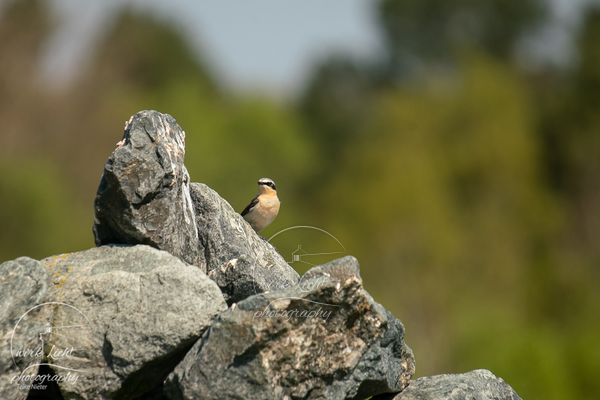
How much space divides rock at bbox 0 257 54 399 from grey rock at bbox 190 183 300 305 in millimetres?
2134

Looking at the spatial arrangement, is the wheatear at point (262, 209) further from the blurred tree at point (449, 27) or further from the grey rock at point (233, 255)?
the blurred tree at point (449, 27)

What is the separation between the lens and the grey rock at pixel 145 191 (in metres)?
6.61

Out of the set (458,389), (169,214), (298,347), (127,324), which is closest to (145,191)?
(169,214)

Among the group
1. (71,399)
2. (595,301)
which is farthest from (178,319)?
(595,301)

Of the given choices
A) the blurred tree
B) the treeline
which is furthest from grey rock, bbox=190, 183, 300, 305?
the blurred tree

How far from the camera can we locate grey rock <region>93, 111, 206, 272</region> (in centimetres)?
661

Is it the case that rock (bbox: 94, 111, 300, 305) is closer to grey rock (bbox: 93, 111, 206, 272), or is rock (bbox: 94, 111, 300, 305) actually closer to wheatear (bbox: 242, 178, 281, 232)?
grey rock (bbox: 93, 111, 206, 272)

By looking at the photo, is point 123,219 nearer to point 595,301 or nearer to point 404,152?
point 404,152

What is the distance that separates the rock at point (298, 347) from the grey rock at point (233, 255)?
1.42 meters

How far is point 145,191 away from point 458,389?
4376 mm

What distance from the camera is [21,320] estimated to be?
5879 millimetres

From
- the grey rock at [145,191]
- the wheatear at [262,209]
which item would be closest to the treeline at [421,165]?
the wheatear at [262,209]

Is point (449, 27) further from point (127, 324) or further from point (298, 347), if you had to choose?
point (127, 324)

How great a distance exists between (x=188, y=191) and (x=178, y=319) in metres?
2.20
